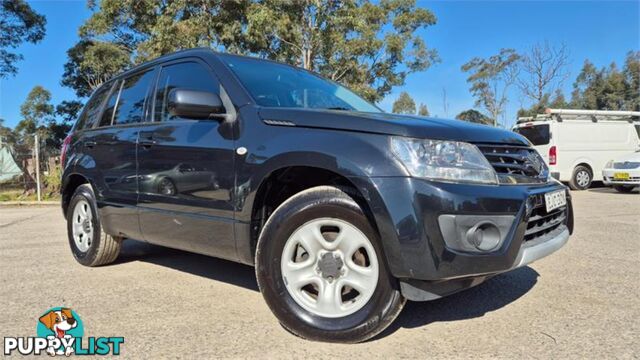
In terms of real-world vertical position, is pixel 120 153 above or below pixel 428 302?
above

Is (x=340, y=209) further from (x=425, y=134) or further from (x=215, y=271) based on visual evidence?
(x=215, y=271)

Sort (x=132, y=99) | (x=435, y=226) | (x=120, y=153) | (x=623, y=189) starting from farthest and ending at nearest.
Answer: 1. (x=623, y=189)
2. (x=132, y=99)
3. (x=120, y=153)
4. (x=435, y=226)

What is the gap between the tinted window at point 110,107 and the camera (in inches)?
171

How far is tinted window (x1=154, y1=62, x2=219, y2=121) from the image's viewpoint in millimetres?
3374

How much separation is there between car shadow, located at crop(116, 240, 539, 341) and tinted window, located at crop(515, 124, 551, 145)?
1067 cm

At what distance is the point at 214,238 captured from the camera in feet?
10.2

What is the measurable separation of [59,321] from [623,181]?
1284 centimetres

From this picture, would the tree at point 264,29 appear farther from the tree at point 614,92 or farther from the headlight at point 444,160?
the tree at point 614,92

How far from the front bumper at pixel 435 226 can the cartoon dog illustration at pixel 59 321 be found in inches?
78.4

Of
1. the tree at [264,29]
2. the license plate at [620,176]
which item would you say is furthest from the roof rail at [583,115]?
the tree at [264,29]

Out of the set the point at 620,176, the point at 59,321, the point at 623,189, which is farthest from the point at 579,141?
the point at 59,321

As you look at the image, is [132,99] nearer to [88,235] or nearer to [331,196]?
[88,235]

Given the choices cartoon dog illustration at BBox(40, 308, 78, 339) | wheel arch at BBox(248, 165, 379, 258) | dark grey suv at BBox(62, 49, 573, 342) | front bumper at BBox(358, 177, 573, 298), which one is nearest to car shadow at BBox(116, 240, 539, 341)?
dark grey suv at BBox(62, 49, 573, 342)

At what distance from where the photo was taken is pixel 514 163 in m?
2.73
